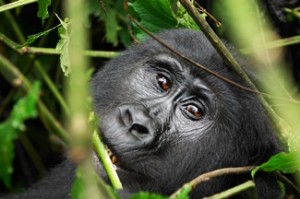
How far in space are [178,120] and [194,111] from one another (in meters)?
0.10

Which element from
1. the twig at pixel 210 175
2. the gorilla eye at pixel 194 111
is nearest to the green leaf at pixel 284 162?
the twig at pixel 210 175

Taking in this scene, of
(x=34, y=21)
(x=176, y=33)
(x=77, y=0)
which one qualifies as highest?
(x=34, y=21)

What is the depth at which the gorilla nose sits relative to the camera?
246 cm

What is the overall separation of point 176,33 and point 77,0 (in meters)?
1.93

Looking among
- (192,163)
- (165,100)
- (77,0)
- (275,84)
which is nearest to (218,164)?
(192,163)

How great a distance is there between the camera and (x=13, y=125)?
123 centimetres

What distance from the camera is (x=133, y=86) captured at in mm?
2805

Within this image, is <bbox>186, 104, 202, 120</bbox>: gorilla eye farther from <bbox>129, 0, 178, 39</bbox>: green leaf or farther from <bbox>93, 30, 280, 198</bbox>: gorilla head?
<bbox>129, 0, 178, 39</bbox>: green leaf

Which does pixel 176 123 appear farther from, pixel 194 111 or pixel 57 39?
pixel 57 39

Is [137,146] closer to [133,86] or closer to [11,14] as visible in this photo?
[133,86]

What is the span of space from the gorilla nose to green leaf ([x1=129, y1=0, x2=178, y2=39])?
2.02ft

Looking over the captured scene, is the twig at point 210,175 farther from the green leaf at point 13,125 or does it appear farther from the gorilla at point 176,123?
the green leaf at point 13,125

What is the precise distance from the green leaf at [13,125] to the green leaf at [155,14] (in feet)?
5.73

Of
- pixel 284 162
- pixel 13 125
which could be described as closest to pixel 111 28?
pixel 284 162
